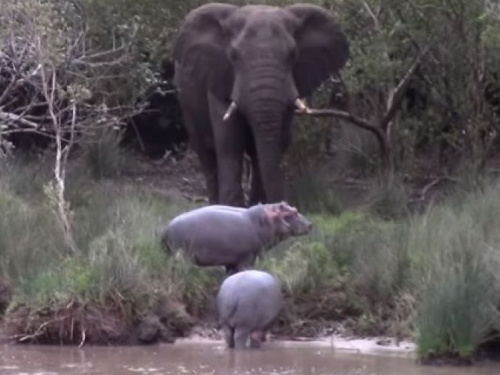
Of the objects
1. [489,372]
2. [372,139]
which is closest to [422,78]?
[372,139]

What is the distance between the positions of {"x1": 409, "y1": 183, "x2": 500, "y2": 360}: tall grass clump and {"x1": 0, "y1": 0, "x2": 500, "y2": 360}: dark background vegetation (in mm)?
15

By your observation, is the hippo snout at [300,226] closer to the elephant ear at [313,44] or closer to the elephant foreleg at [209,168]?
the elephant ear at [313,44]

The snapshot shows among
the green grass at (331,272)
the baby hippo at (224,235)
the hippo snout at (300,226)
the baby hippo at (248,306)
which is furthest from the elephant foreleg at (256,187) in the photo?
the baby hippo at (248,306)

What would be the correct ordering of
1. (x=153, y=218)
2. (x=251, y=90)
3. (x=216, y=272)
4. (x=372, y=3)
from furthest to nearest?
(x=372, y=3) < (x=251, y=90) < (x=153, y=218) < (x=216, y=272)

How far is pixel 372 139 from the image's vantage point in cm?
1975

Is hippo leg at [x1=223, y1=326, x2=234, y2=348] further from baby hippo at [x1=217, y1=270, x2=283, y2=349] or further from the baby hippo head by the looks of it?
the baby hippo head

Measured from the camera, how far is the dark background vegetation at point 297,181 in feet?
43.0

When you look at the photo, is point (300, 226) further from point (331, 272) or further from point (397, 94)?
point (397, 94)

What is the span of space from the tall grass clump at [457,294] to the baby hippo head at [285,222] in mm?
1236

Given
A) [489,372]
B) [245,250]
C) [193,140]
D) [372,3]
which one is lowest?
[489,372]

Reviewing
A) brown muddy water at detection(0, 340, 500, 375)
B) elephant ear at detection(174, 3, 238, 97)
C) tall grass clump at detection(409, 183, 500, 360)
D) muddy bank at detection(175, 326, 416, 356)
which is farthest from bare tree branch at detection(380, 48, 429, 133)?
brown muddy water at detection(0, 340, 500, 375)

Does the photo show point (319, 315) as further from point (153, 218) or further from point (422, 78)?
point (422, 78)

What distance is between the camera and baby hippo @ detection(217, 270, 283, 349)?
12.7m

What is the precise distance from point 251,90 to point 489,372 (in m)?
5.04
